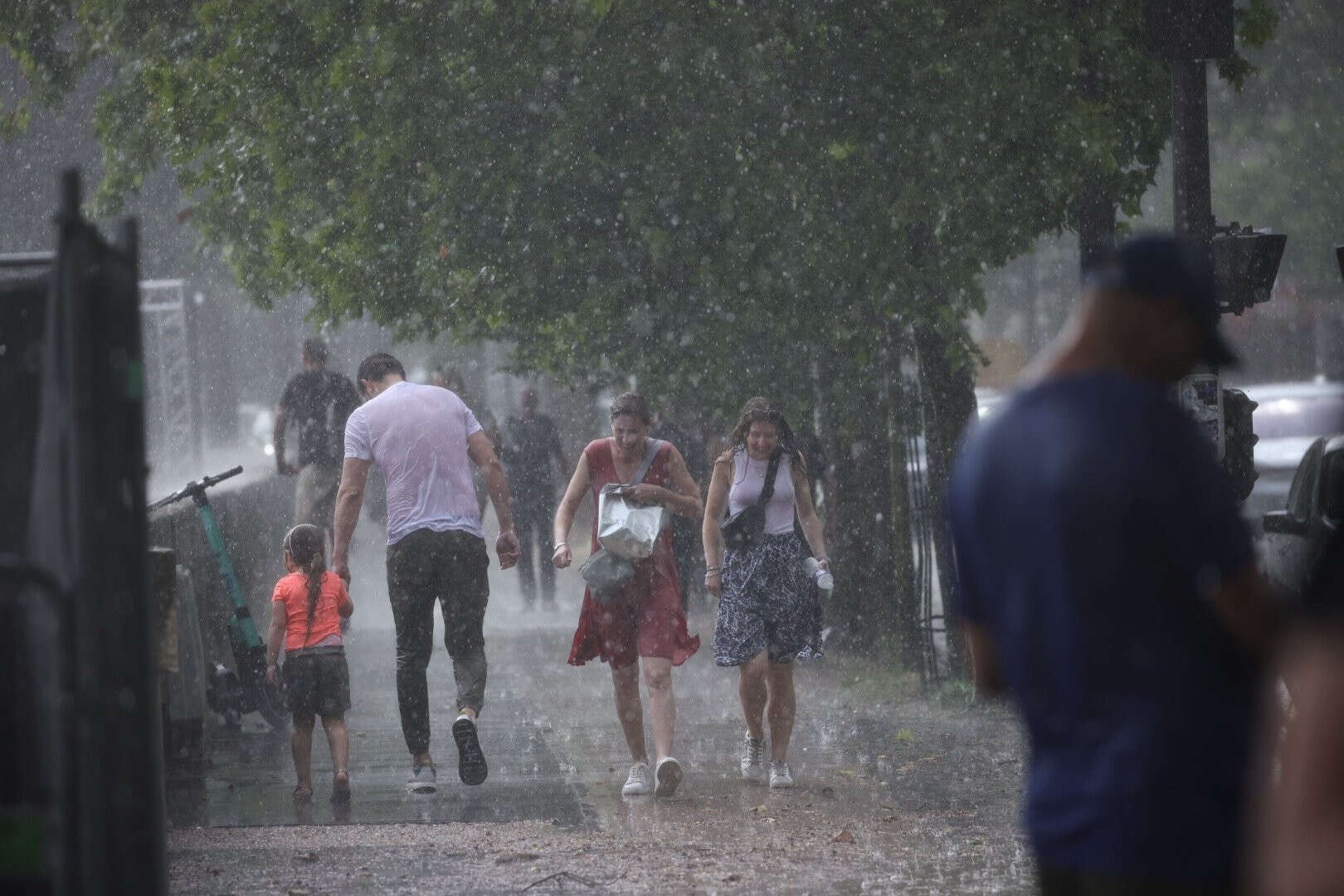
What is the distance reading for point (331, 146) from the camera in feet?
40.4

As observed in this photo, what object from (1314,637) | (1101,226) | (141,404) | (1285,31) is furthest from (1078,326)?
(1285,31)

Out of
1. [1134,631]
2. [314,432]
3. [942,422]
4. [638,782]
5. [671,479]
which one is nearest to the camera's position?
[1134,631]

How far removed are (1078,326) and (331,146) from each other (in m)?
9.94

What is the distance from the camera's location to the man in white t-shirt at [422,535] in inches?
343

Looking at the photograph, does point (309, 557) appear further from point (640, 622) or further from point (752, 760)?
point (752, 760)

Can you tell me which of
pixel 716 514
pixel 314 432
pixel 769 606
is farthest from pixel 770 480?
pixel 314 432

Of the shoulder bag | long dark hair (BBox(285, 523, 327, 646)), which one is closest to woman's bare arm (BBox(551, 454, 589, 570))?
the shoulder bag

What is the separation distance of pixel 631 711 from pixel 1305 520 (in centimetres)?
404

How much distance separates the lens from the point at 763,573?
8.96 m

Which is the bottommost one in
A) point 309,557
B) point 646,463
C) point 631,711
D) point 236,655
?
point 631,711

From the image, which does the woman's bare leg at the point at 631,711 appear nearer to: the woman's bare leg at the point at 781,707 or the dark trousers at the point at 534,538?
the woman's bare leg at the point at 781,707

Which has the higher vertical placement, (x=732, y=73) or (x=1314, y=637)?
(x=732, y=73)

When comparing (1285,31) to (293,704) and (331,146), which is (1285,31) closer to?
(331,146)

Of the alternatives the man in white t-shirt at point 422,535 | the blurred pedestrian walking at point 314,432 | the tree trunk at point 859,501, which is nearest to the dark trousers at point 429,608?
the man in white t-shirt at point 422,535
